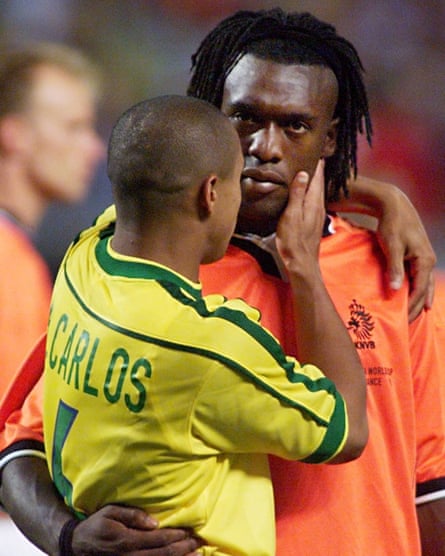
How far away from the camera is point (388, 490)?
127 centimetres

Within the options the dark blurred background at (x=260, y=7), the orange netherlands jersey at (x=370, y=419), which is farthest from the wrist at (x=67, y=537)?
the dark blurred background at (x=260, y=7)

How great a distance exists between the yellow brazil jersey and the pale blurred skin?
1610 millimetres

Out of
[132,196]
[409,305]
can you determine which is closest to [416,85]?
[409,305]

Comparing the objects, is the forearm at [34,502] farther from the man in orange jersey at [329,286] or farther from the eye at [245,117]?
the eye at [245,117]

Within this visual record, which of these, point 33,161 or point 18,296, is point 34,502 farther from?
point 33,161

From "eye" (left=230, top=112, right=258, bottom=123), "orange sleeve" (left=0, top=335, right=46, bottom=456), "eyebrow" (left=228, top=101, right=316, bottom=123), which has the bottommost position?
"orange sleeve" (left=0, top=335, right=46, bottom=456)

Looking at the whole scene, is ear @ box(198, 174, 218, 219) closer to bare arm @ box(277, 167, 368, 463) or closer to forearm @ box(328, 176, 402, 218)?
bare arm @ box(277, 167, 368, 463)

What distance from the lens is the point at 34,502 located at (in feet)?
4.09

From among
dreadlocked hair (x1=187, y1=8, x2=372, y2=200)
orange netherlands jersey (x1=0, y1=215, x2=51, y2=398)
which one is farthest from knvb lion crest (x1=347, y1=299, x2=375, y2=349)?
orange netherlands jersey (x1=0, y1=215, x2=51, y2=398)

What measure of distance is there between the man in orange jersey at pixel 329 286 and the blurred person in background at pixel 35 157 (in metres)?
1.32

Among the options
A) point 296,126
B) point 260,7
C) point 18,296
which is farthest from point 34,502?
point 260,7

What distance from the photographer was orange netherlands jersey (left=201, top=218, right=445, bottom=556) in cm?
123

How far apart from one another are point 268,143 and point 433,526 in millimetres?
539

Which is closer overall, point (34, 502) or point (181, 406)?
point (181, 406)
